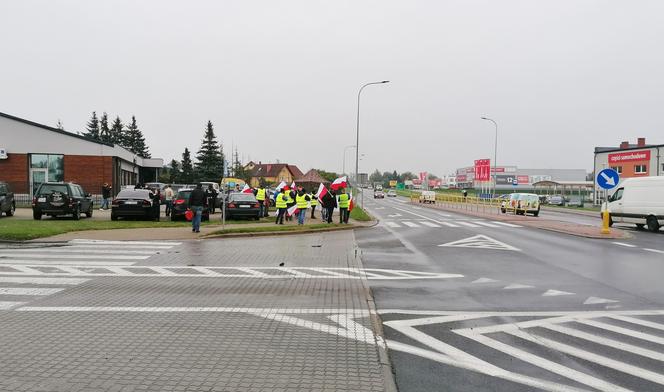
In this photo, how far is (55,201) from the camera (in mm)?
20922

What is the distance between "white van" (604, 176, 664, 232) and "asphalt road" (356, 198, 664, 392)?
9753 mm

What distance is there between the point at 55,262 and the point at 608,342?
10334mm

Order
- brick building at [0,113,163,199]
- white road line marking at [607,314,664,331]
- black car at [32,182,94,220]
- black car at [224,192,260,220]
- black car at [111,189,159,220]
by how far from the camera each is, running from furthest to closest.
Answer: brick building at [0,113,163,199] < black car at [224,192,260,220] < black car at [111,189,159,220] < black car at [32,182,94,220] < white road line marking at [607,314,664,331]

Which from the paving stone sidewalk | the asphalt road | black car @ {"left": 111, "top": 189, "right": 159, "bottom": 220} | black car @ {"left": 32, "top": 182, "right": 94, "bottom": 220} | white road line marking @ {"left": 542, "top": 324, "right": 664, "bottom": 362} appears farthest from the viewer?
black car @ {"left": 111, "top": 189, "right": 159, "bottom": 220}

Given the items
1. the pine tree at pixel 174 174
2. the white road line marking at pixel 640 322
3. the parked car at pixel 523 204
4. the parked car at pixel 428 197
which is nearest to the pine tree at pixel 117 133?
the pine tree at pixel 174 174

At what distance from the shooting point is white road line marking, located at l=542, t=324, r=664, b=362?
17.1 feet

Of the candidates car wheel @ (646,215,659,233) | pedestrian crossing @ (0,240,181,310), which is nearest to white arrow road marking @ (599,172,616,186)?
car wheel @ (646,215,659,233)

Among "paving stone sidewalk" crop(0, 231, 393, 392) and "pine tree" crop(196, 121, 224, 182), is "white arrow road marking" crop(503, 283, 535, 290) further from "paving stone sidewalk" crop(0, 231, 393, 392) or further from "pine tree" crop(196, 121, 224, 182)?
"pine tree" crop(196, 121, 224, 182)

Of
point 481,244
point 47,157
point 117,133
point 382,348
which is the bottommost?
point 481,244

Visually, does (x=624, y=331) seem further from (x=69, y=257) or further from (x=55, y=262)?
(x=69, y=257)

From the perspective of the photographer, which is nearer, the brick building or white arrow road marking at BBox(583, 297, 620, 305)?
white arrow road marking at BBox(583, 297, 620, 305)

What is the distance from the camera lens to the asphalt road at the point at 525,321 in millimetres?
4566

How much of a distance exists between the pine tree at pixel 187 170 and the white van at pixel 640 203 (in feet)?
222

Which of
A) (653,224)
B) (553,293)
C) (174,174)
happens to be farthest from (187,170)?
(553,293)
